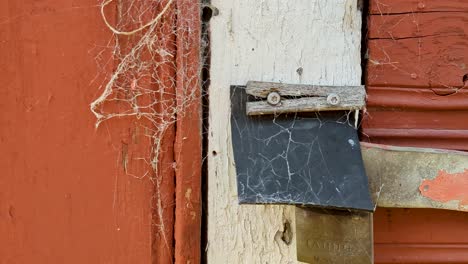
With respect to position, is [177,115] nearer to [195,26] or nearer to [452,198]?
[195,26]

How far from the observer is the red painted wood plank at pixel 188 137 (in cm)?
111

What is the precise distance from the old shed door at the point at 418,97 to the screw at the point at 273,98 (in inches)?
8.8

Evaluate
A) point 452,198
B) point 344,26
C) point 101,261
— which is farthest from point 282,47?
point 101,261

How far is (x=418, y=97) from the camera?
46.4 inches

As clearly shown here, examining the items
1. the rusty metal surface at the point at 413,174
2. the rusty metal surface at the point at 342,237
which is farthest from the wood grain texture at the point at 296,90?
the rusty metal surface at the point at 342,237

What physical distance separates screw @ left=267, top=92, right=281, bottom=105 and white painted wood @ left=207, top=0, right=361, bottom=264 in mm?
77

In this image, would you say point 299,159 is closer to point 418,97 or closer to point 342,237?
point 342,237

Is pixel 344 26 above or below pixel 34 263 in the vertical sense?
above

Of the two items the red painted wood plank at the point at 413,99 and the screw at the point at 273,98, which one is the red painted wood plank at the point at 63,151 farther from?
the red painted wood plank at the point at 413,99

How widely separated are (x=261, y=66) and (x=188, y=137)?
0.66 ft

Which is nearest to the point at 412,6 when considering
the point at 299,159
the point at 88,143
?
the point at 299,159

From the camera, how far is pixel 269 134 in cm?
106

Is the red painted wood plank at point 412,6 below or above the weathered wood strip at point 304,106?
above

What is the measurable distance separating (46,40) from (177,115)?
0.95 ft
